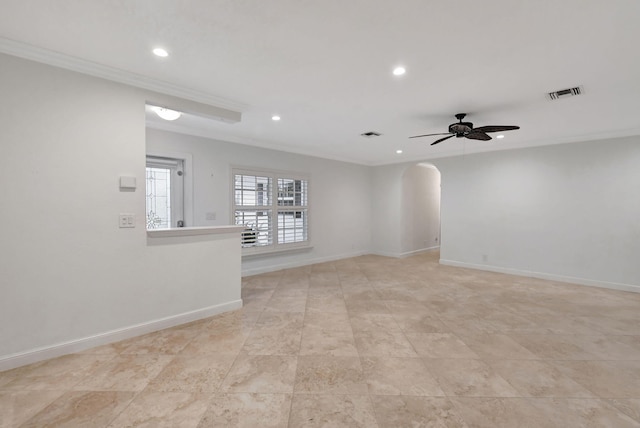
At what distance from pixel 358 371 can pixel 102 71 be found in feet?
11.2

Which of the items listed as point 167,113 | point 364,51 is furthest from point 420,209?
point 167,113

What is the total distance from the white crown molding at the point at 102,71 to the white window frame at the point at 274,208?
1.87 m

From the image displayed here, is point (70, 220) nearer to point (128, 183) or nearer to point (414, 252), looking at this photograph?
point (128, 183)

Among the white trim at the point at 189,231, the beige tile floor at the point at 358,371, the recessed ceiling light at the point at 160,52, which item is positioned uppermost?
the recessed ceiling light at the point at 160,52

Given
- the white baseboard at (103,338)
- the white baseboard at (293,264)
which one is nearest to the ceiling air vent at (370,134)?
the white baseboard at (293,264)

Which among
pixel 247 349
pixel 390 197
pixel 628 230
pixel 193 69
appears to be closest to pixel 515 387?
pixel 247 349

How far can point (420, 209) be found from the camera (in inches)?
310

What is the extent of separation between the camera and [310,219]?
6.14 m

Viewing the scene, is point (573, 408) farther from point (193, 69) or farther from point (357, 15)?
point (193, 69)

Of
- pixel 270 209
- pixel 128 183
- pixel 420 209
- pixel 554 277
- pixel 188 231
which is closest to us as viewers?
pixel 128 183

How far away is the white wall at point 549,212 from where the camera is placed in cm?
445

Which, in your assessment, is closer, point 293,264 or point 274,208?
point 274,208

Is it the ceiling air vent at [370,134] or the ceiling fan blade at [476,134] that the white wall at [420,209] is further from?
the ceiling fan blade at [476,134]

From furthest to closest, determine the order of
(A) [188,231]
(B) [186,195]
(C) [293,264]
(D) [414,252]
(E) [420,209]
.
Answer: (E) [420,209] → (D) [414,252] → (C) [293,264] → (B) [186,195] → (A) [188,231]
